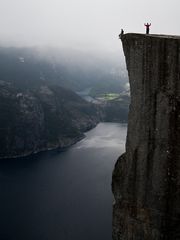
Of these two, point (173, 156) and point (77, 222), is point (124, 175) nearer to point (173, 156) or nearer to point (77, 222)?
point (173, 156)

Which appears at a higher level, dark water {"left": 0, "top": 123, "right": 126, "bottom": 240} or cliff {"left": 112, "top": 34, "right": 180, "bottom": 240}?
cliff {"left": 112, "top": 34, "right": 180, "bottom": 240}

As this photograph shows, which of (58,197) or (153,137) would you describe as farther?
(58,197)

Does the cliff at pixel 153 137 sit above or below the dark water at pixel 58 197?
above

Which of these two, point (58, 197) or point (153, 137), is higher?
point (153, 137)

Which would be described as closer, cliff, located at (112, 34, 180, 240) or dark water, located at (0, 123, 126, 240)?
cliff, located at (112, 34, 180, 240)

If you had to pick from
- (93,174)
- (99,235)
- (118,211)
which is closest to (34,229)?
(99,235)

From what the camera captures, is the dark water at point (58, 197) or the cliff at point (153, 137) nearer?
the cliff at point (153, 137)
